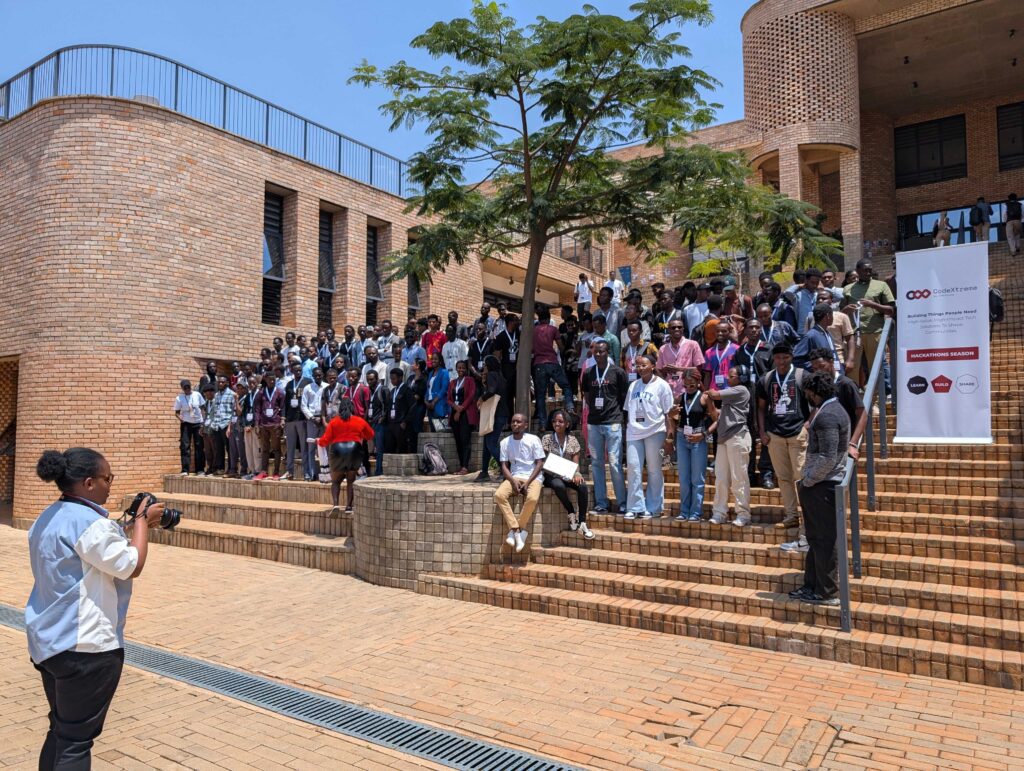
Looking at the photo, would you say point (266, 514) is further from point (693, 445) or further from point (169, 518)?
point (169, 518)

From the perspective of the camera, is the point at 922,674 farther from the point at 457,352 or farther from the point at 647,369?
the point at 457,352

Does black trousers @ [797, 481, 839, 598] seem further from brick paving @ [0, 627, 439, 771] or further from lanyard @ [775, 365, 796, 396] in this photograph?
brick paving @ [0, 627, 439, 771]

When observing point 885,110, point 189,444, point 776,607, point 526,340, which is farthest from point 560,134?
point 885,110

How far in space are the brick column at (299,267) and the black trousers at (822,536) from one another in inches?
541

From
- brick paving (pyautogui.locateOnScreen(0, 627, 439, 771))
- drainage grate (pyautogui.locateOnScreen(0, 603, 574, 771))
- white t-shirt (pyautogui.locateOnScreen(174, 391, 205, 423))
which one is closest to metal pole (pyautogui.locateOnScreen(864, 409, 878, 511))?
drainage grate (pyautogui.locateOnScreen(0, 603, 574, 771))

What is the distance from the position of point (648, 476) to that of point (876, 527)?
7.30ft

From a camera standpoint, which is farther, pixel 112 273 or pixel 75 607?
pixel 112 273

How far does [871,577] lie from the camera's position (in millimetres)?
6215

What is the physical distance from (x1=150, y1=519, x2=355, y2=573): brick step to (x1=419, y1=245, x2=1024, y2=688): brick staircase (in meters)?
1.88

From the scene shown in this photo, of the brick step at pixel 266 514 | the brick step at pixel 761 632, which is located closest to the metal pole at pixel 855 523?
the brick step at pixel 761 632

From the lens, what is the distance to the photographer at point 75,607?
3096mm

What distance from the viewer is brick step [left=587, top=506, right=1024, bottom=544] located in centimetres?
638

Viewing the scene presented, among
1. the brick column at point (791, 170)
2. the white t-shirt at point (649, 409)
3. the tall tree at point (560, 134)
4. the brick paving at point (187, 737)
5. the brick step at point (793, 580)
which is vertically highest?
the brick column at point (791, 170)

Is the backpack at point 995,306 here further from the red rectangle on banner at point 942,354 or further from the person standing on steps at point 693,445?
the person standing on steps at point 693,445
